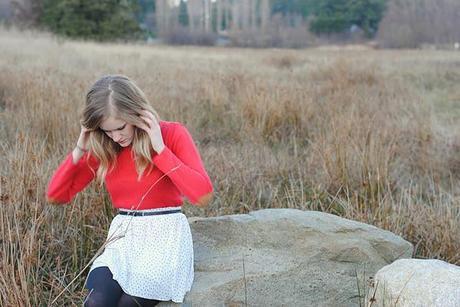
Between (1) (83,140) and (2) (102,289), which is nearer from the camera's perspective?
(2) (102,289)

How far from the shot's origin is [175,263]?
6.38 ft

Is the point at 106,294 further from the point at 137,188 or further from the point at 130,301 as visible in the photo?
the point at 137,188

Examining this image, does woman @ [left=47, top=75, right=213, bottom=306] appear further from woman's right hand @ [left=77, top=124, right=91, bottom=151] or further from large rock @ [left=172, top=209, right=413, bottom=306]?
large rock @ [left=172, top=209, right=413, bottom=306]

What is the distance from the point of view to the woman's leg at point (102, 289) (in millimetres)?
1856

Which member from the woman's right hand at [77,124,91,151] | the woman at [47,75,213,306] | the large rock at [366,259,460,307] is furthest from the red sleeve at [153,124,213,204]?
the large rock at [366,259,460,307]

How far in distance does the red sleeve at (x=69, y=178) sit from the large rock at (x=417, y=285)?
3.52 feet

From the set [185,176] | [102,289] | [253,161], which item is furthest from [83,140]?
[253,161]

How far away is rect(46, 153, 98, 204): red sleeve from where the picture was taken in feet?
6.93

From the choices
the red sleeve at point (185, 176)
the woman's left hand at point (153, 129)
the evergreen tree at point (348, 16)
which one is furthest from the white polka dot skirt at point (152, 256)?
the evergreen tree at point (348, 16)

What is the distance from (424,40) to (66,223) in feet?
78.1

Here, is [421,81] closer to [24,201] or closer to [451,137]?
[451,137]

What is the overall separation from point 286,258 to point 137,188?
0.60 metres

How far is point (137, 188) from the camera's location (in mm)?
2061

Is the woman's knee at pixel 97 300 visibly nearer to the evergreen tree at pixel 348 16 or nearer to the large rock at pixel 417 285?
the large rock at pixel 417 285
